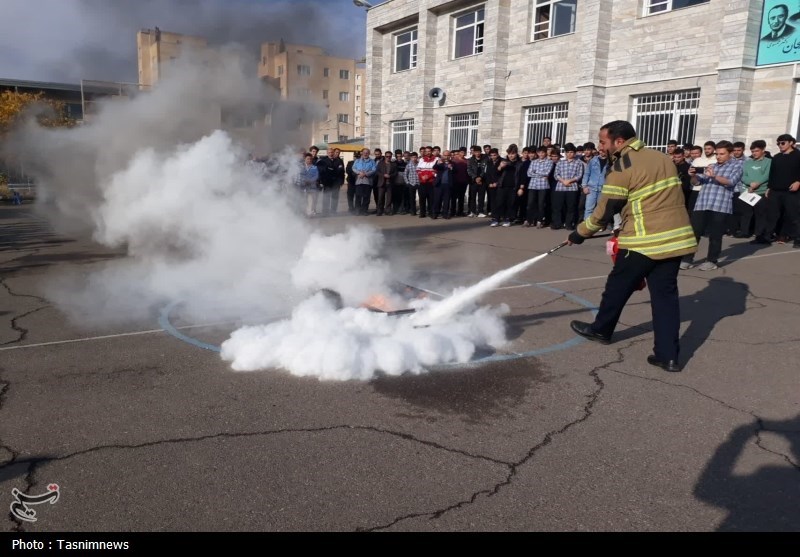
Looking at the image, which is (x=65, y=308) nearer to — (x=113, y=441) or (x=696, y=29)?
(x=113, y=441)

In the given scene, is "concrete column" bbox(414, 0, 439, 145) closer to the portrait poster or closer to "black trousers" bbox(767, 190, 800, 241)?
the portrait poster

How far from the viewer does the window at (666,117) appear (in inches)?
622

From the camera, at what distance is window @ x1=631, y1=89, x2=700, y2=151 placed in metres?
15.8

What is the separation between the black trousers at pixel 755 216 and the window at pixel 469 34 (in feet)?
43.1

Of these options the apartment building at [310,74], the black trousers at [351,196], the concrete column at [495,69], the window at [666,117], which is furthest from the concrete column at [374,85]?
the apartment building at [310,74]

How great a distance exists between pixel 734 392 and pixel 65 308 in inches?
275

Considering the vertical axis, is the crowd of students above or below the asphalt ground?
above

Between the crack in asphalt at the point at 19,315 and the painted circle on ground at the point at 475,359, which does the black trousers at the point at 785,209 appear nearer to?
the painted circle on ground at the point at 475,359

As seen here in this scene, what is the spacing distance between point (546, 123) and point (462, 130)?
4.64 meters

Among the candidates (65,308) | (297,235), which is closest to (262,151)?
(297,235)

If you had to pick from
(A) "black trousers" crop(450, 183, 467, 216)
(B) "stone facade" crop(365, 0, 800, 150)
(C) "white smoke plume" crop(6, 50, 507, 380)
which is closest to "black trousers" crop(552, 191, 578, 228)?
(A) "black trousers" crop(450, 183, 467, 216)

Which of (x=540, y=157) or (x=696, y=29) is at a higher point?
(x=696, y=29)

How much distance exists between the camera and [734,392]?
4.57 meters

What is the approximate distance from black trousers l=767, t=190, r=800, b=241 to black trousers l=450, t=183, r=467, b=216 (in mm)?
7917
